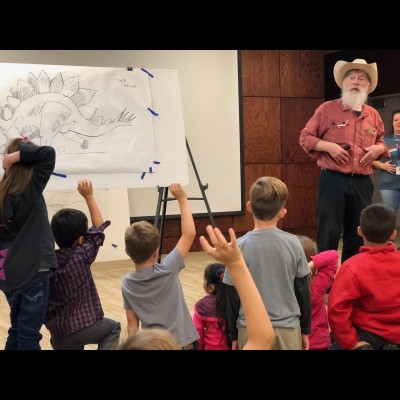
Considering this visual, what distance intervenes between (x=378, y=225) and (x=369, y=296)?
0.25 meters

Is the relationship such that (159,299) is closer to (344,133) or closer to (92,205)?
(92,205)

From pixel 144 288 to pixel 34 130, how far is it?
170 cm

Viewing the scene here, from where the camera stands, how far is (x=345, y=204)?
11.0 feet

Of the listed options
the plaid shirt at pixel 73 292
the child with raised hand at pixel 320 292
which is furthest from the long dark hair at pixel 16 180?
the child with raised hand at pixel 320 292

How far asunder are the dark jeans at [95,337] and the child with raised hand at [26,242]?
0.35ft

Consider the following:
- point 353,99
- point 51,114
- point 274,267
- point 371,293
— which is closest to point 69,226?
point 274,267

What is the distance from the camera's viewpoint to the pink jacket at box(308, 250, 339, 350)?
2262 millimetres

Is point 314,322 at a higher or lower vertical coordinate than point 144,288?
lower

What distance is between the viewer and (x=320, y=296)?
7.53 feet

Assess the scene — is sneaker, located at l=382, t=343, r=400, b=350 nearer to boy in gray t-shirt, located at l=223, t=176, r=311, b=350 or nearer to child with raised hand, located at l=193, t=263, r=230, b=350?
boy in gray t-shirt, located at l=223, t=176, r=311, b=350

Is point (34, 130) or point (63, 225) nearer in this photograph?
point (63, 225)

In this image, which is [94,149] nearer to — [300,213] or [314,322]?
[314,322]
